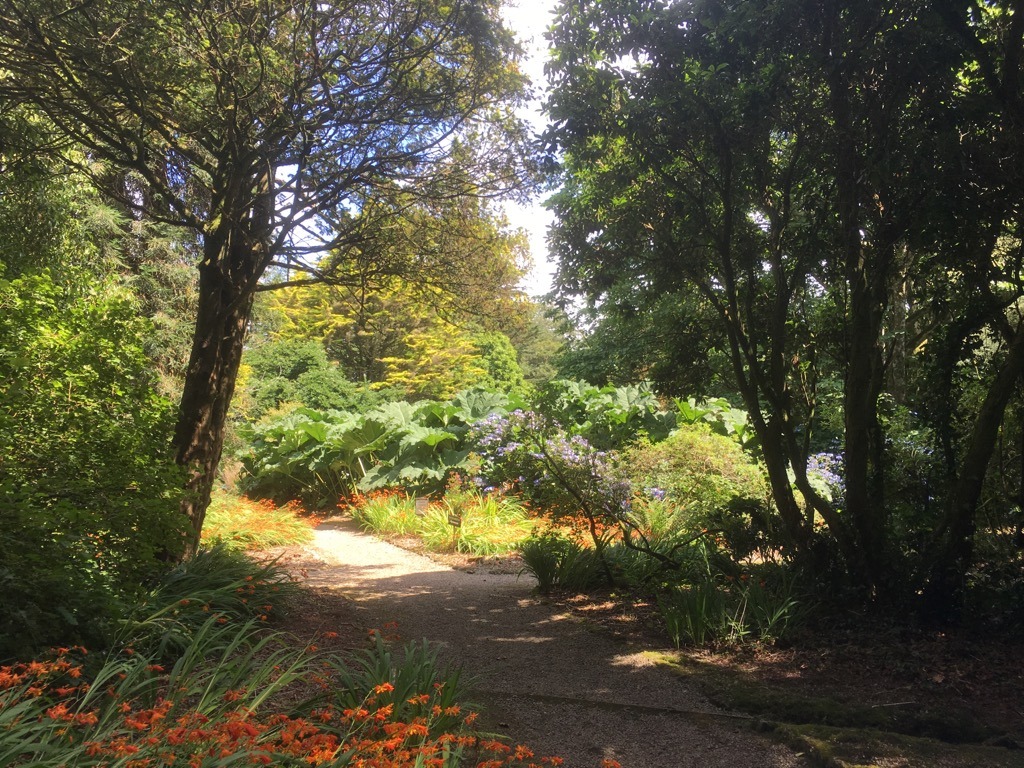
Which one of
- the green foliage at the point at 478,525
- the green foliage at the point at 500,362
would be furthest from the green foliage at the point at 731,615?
the green foliage at the point at 500,362

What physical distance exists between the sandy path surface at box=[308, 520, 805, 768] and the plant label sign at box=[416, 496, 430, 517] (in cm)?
314

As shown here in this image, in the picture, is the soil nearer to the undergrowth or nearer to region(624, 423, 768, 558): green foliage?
the undergrowth

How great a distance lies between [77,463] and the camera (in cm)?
407

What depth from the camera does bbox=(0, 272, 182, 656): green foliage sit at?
323 centimetres

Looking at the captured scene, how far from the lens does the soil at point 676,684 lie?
3438mm

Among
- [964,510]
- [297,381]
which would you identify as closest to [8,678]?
[964,510]

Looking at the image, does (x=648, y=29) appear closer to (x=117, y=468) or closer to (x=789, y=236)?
(x=789, y=236)

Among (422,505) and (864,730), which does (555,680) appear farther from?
(422,505)

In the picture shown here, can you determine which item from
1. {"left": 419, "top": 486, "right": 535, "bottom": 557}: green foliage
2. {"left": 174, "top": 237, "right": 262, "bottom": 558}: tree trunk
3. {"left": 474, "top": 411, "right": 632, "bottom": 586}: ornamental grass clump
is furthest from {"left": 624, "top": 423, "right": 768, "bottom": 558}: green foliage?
{"left": 174, "top": 237, "right": 262, "bottom": 558}: tree trunk

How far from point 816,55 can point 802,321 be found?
2.12m

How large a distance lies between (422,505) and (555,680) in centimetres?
682

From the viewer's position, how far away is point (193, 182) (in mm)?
7195

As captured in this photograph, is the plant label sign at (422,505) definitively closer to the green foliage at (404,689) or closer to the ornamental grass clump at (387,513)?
the ornamental grass clump at (387,513)

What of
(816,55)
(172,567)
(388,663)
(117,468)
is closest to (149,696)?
(388,663)
